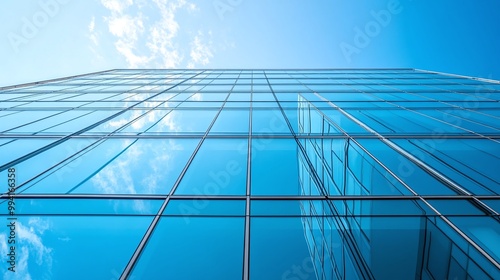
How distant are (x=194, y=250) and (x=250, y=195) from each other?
1604 mm

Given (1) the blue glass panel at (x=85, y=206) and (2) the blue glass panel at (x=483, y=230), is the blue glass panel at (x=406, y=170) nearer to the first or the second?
(2) the blue glass panel at (x=483, y=230)

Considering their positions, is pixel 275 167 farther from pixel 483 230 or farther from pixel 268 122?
pixel 483 230

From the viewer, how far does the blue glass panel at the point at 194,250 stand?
169 inches

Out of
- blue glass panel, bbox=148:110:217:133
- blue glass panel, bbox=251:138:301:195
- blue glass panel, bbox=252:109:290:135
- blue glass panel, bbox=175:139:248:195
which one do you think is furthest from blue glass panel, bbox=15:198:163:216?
blue glass panel, bbox=252:109:290:135

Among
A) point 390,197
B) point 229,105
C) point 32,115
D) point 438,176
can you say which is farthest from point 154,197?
point 32,115

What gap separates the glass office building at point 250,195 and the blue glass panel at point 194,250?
2 centimetres

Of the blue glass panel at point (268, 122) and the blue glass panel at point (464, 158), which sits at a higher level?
the blue glass panel at point (268, 122)

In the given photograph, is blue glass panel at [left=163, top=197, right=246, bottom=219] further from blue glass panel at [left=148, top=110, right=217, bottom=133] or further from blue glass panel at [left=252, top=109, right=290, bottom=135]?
blue glass panel at [left=148, top=110, right=217, bottom=133]

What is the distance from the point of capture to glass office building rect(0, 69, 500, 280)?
4.61 m

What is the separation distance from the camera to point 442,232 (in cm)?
522

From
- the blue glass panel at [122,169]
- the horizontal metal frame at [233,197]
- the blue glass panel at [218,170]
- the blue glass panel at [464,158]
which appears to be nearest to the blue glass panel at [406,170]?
the horizontal metal frame at [233,197]

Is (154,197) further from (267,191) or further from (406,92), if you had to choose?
(406,92)

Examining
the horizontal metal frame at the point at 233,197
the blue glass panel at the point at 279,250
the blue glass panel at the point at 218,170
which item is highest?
the blue glass panel at the point at 218,170

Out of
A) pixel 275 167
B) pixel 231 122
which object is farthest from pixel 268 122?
pixel 275 167
